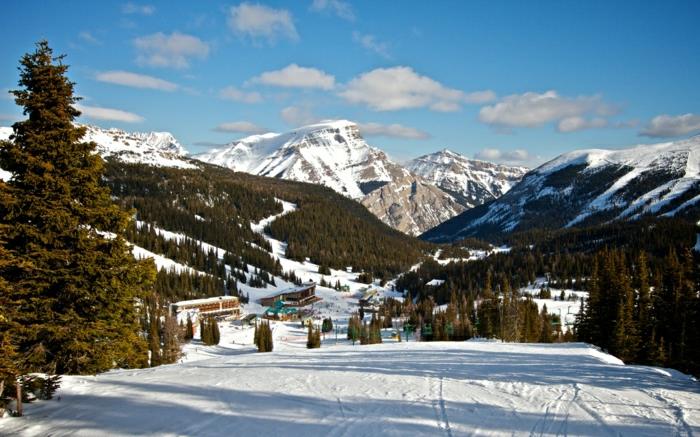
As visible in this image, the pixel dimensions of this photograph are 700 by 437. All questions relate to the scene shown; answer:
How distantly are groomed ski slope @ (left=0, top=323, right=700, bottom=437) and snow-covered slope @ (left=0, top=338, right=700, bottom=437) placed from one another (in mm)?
40

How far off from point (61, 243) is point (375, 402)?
12924 mm

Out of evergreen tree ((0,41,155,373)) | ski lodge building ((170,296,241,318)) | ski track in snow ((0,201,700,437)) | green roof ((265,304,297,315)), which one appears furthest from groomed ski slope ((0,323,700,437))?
green roof ((265,304,297,315))

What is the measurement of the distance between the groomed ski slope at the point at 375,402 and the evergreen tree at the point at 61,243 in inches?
69.2

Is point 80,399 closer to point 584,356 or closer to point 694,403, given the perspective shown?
point 694,403

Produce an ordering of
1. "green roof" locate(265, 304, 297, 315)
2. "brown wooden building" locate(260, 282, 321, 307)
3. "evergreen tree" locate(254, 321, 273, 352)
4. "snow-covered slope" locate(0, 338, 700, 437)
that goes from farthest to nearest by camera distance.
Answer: "brown wooden building" locate(260, 282, 321, 307) < "green roof" locate(265, 304, 297, 315) < "evergreen tree" locate(254, 321, 273, 352) < "snow-covered slope" locate(0, 338, 700, 437)

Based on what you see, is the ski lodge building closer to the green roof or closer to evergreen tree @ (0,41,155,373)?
the green roof

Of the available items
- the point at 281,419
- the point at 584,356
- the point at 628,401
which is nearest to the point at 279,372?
the point at 281,419

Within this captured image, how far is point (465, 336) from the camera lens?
83.6 metres

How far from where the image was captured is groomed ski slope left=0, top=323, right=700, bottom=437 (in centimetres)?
1232

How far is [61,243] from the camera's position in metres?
17.2

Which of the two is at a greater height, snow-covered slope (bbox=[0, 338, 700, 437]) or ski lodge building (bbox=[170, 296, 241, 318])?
snow-covered slope (bbox=[0, 338, 700, 437])

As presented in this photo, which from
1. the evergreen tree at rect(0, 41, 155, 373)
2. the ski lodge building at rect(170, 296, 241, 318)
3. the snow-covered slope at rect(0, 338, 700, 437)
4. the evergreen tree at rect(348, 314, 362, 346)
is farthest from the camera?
the ski lodge building at rect(170, 296, 241, 318)

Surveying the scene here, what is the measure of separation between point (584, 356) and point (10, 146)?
94.7 ft

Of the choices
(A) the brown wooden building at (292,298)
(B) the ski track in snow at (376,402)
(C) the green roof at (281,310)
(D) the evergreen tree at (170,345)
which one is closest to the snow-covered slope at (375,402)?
(B) the ski track in snow at (376,402)
